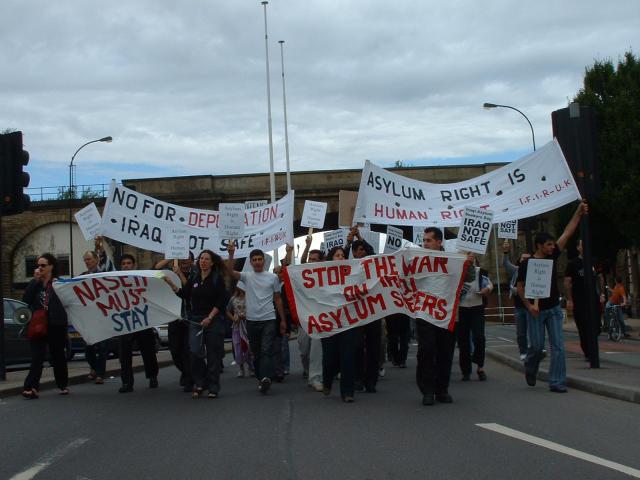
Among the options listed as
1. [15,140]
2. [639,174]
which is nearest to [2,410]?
[15,140]

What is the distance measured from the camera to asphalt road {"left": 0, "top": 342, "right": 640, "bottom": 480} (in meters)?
6.52

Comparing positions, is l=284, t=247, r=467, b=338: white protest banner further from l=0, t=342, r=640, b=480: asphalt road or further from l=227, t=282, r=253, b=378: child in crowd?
l=227, t=282, r=253, b=378: child in crowd

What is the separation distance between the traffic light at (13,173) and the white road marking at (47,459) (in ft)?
24.0

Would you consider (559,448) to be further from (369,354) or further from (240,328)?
(240,328)

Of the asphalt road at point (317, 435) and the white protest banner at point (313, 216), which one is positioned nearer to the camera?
the asphalt road at point (317, 435)

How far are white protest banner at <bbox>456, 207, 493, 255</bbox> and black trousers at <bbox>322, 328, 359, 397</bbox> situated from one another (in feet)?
6.70

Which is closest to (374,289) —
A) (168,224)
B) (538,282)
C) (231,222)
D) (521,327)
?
(538,282)

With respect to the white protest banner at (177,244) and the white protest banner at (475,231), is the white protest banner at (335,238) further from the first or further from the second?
the white protest banner at (475,231)

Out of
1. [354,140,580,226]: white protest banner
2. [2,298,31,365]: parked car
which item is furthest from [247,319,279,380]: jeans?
[2,298,31,365]: parked car

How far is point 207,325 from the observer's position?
11.2 metres

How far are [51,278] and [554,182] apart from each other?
729 cm

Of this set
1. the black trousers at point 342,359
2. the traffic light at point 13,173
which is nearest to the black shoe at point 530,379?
the black trousers at point 342,359

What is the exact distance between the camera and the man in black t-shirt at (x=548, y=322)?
1053 cm

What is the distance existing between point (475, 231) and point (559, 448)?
508cm
